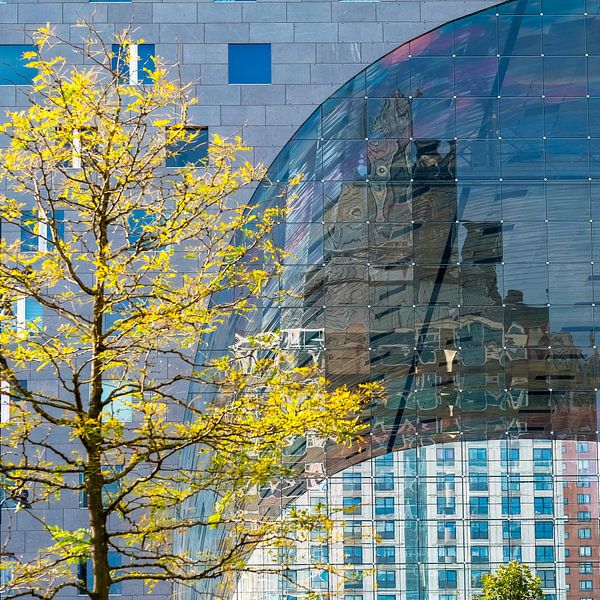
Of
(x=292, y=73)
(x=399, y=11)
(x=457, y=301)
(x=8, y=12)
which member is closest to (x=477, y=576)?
(x=457, y=301)

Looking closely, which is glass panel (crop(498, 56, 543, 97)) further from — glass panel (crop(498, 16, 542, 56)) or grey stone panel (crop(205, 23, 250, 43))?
grey stone panel (crop(205, 23, 250, 43))

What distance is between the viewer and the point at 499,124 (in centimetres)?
2788

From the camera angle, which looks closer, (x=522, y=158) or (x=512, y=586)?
(x=512, y=586)

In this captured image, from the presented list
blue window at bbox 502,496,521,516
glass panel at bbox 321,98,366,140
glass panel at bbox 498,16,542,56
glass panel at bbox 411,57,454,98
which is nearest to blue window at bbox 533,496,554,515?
blue window at bbox 502,496,521,516

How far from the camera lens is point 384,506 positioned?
1067 inches

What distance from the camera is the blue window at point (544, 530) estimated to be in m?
26.8

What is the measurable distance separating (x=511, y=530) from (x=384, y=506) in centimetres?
259

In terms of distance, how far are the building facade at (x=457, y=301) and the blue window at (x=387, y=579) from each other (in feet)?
0.10

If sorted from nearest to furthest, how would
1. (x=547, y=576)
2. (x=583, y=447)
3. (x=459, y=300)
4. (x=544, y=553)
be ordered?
(x=547, y=576)
(x=544, y=553)
(x=583, y=447)
(x=459, y=300)

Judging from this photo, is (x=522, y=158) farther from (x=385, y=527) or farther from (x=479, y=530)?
(x=385, y=527)

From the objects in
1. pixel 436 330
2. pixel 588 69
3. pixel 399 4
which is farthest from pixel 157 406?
pixel 399 4

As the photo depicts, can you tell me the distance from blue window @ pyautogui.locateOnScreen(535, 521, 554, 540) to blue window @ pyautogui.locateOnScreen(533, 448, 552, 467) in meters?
1.16

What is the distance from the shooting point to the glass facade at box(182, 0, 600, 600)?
27.0 metres

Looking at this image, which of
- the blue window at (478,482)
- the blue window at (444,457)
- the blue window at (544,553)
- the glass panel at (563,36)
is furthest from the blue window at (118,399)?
the glass panel at (563,36)
